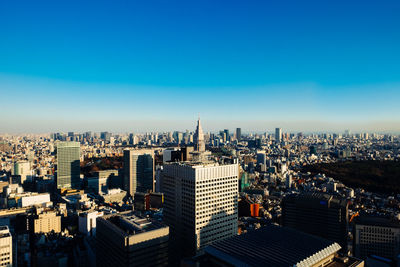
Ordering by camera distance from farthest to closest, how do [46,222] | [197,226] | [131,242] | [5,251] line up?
[46,222] < [5,251] < [197,226] < [131,242]

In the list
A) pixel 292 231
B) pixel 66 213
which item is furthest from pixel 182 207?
pixel 66 213

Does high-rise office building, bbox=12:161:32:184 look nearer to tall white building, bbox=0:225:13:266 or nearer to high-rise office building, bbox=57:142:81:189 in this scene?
high-rise office building, bbox=57:142:81:189

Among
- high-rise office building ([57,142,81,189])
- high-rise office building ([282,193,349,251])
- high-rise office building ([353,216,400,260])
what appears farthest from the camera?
high-rise office building ([57,142,81,189])

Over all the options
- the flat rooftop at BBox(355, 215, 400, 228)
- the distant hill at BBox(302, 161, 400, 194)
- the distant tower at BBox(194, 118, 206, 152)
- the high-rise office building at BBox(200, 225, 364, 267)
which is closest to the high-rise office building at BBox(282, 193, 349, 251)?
the flat rooftop at BBox(355, 215, 400, 228)

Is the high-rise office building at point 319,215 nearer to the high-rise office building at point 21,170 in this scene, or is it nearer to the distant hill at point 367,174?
Result: the distant hill at point 367,174

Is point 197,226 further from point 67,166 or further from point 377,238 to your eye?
point 67,166

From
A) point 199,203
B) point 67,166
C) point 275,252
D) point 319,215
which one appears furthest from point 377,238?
point 67,166

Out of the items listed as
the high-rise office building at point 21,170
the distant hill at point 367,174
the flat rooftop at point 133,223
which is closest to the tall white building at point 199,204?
the flat rooftop at point 133,223
